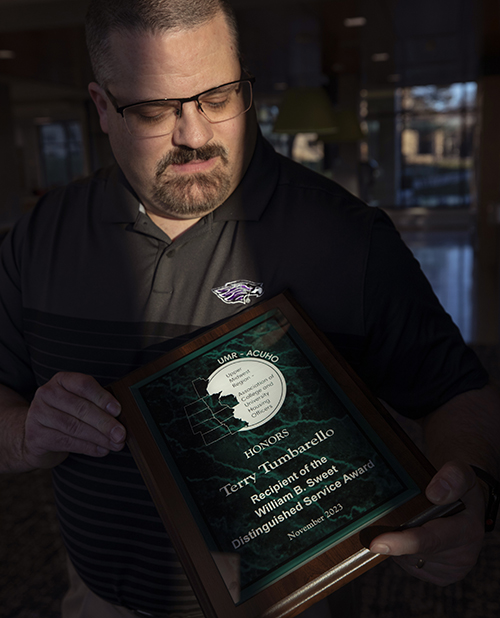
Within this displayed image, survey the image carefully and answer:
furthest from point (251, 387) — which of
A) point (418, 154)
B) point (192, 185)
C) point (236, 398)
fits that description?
point (418, 154)

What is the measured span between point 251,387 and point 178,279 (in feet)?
1.10

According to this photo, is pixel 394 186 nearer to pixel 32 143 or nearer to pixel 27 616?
pixel 32 143

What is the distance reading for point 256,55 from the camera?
8.81 meters

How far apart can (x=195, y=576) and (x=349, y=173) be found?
31.2ft

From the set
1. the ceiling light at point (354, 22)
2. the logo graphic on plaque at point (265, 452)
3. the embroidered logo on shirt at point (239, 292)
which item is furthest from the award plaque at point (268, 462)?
the ceiling light at point (354, 22)

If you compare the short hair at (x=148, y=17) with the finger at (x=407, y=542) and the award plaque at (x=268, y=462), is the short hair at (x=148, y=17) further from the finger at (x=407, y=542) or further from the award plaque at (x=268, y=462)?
the finger at (x=407, y=542)

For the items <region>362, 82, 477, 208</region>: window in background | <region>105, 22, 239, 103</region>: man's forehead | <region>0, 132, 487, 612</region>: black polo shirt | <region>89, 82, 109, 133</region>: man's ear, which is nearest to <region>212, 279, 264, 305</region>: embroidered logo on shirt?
<region>0, 132, 487, 612</region>: black polo shirt

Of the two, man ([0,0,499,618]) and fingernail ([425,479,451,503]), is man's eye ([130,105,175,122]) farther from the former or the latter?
fingernail ([425,479,451,503])

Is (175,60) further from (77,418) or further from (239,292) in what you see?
(77,418)

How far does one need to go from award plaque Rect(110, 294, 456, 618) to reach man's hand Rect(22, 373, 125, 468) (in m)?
0.03

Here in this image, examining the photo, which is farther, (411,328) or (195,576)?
A: (411,328)

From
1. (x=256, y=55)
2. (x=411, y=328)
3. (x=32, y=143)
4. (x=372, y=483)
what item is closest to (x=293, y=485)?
(x=372, y=483)

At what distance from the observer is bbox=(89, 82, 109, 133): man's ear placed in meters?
1.17

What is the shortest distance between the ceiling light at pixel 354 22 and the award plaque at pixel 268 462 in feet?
20.3
